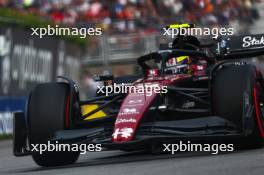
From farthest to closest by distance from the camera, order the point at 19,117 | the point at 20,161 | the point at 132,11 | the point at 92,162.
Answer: the point at 132,11 → the point at 20,161 → the point at 92,162 → the point at 19,117

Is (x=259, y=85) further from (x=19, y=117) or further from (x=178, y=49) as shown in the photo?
(x=19, y=117)

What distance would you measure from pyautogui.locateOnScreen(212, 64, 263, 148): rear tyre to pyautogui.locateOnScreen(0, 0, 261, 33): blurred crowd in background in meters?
11.9

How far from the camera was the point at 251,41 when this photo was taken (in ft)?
35.8

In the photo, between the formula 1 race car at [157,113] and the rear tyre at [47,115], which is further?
the rear tyre at [47,115]

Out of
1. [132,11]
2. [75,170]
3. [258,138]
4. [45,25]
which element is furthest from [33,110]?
[132,11]

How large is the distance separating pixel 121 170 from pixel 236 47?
11.6 feet

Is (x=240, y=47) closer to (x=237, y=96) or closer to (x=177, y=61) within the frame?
(x=177, y=61)

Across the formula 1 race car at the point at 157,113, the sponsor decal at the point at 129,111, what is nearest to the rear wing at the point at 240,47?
the formula 1 race car at the point at 157,113

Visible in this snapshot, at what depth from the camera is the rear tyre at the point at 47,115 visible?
9.02 m

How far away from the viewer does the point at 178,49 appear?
399 inches

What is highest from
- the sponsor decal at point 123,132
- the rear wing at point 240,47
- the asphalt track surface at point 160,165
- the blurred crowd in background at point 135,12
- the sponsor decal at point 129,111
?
the blurred crowd in background at point 135,12

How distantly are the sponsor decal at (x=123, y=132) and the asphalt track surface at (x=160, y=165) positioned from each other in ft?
1.00

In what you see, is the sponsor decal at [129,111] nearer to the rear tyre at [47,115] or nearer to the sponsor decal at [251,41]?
the rear tyre at [47,115]

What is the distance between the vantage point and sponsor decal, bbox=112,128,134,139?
8.52m
